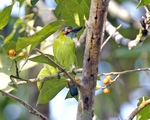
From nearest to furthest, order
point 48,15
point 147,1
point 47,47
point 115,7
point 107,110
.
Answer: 1. point 147,1
2. point 47,47
3. point 48,15
4. point 115,7
5. point 107,110

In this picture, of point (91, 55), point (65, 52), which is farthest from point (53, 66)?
point (65, 52)

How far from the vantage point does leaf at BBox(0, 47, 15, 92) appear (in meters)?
1.79

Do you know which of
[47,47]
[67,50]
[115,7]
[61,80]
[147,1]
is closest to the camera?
[147,1]

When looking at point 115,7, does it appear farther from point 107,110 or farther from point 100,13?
point 100,13

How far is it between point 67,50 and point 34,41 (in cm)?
66

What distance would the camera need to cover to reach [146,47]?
11.3ft

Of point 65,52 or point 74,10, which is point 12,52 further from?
point 65,52

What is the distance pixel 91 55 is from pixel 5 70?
1.49ft

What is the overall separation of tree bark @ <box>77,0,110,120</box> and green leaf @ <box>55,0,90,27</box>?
31 cm

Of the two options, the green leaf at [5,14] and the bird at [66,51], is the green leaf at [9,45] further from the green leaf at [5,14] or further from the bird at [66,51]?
the bird at [66,51]

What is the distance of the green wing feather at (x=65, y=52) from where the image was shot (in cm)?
222

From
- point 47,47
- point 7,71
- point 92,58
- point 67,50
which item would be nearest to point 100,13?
point 92,58

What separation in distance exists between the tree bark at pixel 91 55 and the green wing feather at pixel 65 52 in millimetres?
636

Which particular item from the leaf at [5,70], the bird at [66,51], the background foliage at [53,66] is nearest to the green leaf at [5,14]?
the background foliage at [53,66]
